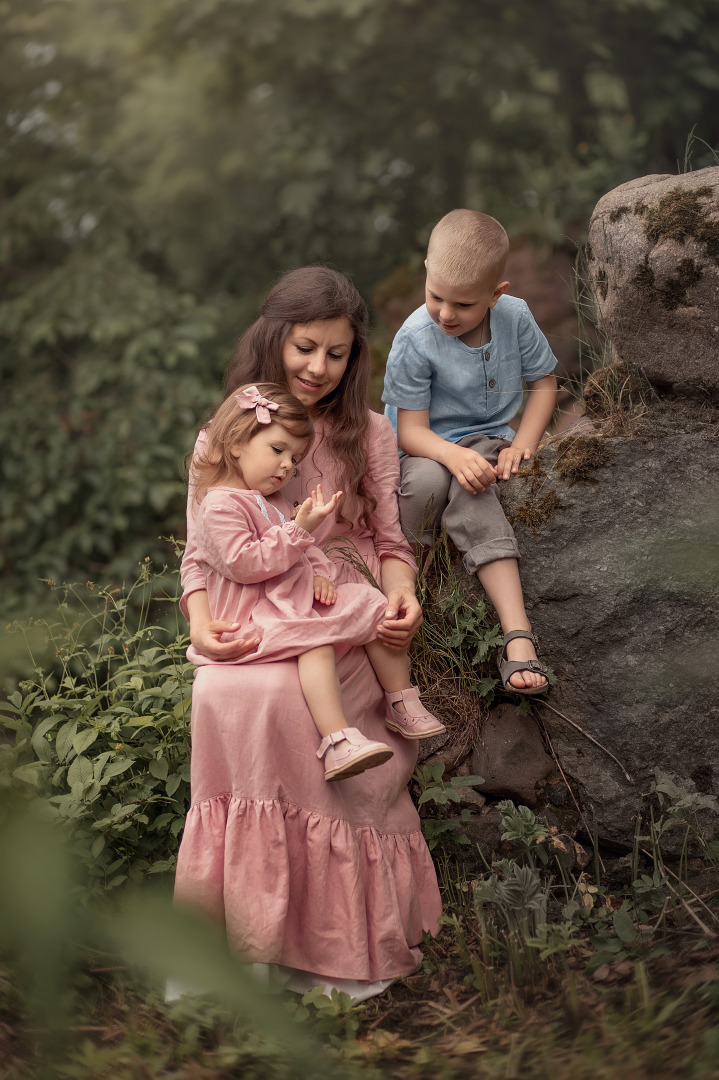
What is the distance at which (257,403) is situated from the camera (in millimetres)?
2439

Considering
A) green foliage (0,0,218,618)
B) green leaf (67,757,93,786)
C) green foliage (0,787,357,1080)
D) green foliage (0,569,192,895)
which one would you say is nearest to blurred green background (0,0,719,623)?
green foliage (0,0,218,618)

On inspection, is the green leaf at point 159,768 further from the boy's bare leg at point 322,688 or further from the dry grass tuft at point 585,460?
the dry grass tuft at point 585,460

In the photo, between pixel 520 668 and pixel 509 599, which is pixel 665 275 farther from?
pixel 520 668

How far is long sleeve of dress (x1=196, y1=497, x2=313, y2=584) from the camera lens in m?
2.31

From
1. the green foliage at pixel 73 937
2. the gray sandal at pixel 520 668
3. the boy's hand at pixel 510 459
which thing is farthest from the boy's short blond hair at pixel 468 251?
the green foliage at pixel 73 937

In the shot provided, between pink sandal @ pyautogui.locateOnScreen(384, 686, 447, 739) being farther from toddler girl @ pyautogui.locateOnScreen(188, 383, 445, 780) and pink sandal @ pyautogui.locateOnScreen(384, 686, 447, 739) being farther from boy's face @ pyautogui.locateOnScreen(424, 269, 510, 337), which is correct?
boy's face @ pyautogui.locateOnScreen(424, 269, 510, 337)

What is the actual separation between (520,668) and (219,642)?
80 cm

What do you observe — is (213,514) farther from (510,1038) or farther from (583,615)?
(510,1038)

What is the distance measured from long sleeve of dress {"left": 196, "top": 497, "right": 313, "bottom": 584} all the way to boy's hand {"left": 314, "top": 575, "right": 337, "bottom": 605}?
10 cm

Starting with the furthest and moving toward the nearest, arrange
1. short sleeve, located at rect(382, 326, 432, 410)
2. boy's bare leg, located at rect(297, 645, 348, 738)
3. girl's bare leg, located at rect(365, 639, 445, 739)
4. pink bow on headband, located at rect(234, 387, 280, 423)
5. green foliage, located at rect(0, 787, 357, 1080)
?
short sleeve, located at rect(382, 326, 432, 410)
girl's bare leg, located at rect(365, 639, 445, 739)
pink bow on headband, located at rect(234, 387, 280, 423)
boy's bare leg, located at rect(297, 645, 348, 738)
green foliage, located at rect(0, 787, 357, 1080)

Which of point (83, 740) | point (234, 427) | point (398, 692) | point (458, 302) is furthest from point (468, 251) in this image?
point (83, 740)

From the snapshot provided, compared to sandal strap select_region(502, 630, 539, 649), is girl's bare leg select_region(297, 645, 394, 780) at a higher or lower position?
higher

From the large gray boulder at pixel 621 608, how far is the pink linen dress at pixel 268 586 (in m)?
0.55

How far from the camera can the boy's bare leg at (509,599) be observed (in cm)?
260
